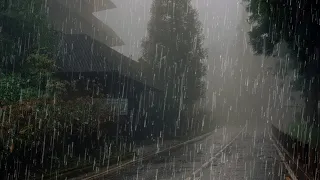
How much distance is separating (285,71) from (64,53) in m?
21.7

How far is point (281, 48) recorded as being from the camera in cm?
3161

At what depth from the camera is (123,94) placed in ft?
87.7

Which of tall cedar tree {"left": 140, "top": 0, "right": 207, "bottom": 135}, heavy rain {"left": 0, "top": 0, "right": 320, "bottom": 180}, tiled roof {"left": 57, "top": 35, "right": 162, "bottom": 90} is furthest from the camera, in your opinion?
tall cedar tree {"left": 140, "top": 0, "right": 207, "bottom": 135}

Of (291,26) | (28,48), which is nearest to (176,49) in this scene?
(28,48)

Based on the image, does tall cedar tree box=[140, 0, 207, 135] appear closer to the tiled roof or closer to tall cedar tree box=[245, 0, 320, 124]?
the tiled roof

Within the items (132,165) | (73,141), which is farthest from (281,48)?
(73,141)

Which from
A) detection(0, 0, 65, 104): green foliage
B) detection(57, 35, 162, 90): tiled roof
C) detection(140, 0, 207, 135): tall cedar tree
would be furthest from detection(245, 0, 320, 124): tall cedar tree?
detection(140, 0, 207, 135): tall cedar tree

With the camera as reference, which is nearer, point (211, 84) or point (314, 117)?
point (314, 117)

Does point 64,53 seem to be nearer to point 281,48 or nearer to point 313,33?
point 313,33

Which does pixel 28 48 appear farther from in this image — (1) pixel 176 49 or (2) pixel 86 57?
(1) pixel 176 49

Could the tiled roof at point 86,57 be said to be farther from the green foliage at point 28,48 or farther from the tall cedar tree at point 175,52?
the tall cedar tree at point 175,52

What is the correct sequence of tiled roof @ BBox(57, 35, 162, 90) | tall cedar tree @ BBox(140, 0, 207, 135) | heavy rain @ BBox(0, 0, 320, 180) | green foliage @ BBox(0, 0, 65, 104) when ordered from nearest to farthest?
heavy rain @ BBox(0, 0, 320, 180)
green foliage @ BBox(0, 0, 65, 104)
tiled roof @ BBox(57, 35, 162, 90)
tall cedar tree @ BBox(140, 0, 207, 135)

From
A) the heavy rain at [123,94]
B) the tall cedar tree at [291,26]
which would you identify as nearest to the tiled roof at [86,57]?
the heavy rain at [123,94]

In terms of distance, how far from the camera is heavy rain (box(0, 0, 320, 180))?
12508mm
